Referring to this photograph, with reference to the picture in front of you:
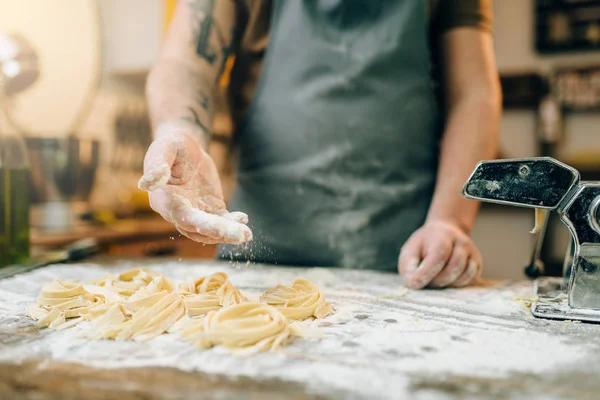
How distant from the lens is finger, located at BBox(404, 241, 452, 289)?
1324mm

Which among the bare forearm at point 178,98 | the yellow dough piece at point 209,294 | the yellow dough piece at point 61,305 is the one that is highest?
the bare forearm at point 178,98

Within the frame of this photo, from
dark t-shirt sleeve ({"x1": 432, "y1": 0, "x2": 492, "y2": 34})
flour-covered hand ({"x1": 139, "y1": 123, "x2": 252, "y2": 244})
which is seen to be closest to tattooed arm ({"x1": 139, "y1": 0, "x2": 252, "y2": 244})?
flour-covered hand ({"x1": 139, "y1": 123, "x2": 252, "y2": 244})

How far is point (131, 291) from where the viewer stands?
4.07 feet

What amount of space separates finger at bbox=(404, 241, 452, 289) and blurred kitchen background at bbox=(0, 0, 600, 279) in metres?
0.82

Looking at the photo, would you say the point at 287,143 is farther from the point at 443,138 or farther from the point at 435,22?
the point at 435,22

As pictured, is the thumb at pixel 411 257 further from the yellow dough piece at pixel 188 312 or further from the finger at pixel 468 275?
the yellow dough piece at pixel 188 312

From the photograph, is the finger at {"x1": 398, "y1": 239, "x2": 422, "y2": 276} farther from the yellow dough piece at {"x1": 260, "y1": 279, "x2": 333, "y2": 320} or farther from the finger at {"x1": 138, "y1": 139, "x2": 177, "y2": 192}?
the finger at {"x1": 138, "y1": 139, "x2": 177, "y2": 192}

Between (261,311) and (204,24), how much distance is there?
1005 millimetres

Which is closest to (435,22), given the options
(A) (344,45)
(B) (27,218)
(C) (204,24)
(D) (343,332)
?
(A) (344,45)

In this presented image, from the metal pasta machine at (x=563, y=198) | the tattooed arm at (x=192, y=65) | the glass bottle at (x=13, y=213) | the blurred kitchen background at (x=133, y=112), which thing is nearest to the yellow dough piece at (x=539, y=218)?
the metal pasta machine at (x=563, y=198)

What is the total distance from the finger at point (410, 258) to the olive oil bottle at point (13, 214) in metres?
1.14

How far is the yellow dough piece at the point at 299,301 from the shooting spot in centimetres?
107

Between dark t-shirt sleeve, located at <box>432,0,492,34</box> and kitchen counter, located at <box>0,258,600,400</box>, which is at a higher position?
dark t-shirt sleeve, located at <box>432,0,492,34</box>

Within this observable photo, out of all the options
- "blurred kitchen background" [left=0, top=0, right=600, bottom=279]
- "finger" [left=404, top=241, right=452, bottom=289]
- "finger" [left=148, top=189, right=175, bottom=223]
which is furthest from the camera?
"blurred kitchen background" [left=0, top=0, right=600, bottom=279]
